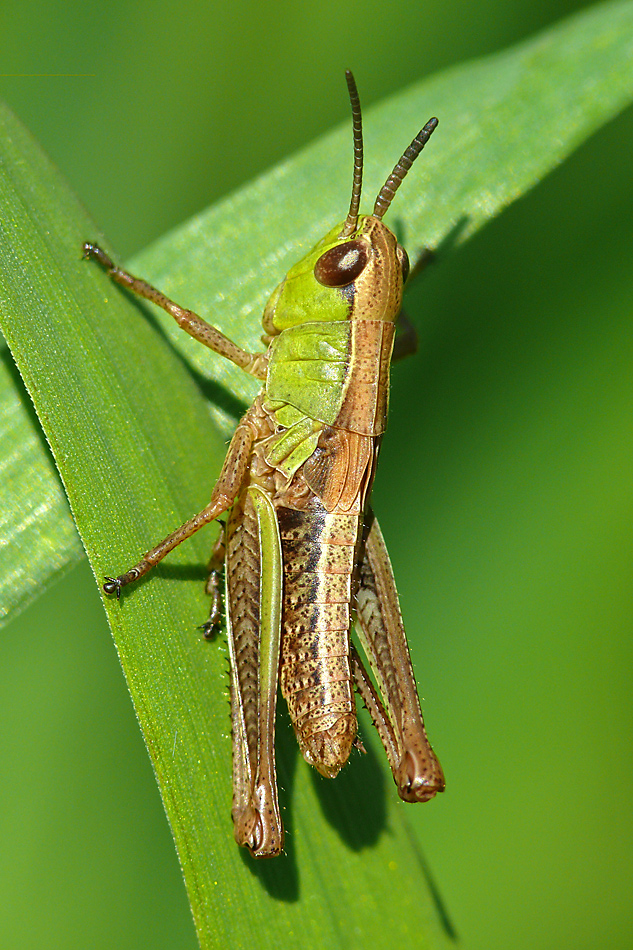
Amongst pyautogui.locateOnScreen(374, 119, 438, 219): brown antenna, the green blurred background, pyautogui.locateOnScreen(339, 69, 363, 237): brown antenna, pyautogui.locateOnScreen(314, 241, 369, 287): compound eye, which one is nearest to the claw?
the green blurred background

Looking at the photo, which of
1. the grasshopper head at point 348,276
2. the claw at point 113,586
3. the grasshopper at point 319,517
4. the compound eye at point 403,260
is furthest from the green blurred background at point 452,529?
the claw at point 113,586

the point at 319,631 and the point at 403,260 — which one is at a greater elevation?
the point at 403,260

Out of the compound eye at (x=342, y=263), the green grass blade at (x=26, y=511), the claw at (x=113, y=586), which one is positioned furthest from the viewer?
the compound eye at (x=342, y=263)

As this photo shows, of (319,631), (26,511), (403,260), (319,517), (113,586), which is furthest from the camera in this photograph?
(403,260)

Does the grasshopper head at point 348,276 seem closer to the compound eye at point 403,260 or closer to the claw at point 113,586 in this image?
the compound eye at point 403,260

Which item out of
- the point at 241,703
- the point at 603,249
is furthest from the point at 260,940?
the point at 603,249

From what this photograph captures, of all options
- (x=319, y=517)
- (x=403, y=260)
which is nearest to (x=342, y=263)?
(x=403, y=260)

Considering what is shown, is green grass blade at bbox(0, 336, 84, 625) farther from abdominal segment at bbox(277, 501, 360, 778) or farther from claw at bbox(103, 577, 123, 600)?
abdominal segment at bbox(277, 501, 360, 778)

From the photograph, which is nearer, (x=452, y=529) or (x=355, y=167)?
(x=355, y=167)

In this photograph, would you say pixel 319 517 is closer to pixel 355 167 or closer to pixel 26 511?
pixel 26 511
